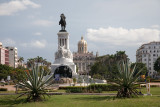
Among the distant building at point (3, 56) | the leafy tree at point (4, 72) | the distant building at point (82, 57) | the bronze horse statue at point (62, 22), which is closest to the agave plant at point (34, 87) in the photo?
the bronze horse statue at point (62, 22)

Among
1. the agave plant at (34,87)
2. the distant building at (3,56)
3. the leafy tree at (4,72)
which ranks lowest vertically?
the agave plant at (34,87)

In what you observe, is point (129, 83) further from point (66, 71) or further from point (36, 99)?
point (66, 71)

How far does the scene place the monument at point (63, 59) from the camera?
57.2m

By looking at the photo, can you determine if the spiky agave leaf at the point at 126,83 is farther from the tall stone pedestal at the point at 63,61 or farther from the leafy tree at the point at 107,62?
the leafy tree at the point at 107,62

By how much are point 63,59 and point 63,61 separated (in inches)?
21.2

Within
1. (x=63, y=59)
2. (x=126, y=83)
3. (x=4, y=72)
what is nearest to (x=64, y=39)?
(x=63, y=59)

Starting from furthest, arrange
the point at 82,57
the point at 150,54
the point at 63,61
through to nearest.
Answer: the point at 82,57
the point at 150,54
the point at 63,61

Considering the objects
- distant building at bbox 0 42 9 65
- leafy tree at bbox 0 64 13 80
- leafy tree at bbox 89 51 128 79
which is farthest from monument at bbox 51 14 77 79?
distant building at bbox 0 42 9 65

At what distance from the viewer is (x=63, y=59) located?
58.9 metres

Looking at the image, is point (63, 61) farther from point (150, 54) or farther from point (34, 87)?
point (150, 54)

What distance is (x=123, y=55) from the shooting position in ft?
273

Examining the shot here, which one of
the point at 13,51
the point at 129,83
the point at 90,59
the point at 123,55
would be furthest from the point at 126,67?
the point at 90,59

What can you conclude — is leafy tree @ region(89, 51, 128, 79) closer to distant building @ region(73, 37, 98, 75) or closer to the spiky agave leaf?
the spiky agave leaf

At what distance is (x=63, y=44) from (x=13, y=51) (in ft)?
260
